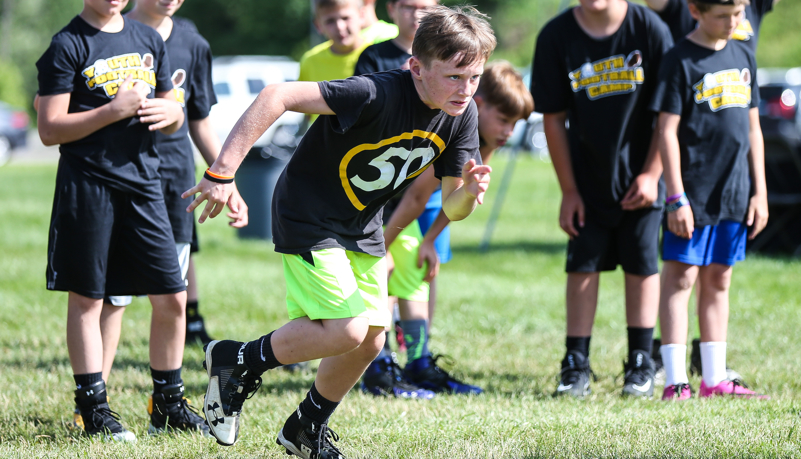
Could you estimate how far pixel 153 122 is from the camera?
3.68m

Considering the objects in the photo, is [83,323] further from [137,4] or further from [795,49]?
[795,49]

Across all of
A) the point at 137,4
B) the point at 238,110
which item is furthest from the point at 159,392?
the point at 238,110

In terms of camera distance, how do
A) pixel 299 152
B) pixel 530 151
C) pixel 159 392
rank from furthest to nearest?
1. pixel 530 151
2. pixel 159 392
3. pixel 299 152

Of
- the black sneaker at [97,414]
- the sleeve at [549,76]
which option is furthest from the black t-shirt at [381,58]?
the black sneaker at [97,414]

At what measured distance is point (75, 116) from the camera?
347cm

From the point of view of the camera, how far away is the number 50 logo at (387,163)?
3.13 m

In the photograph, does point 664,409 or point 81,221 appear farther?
point 664,409

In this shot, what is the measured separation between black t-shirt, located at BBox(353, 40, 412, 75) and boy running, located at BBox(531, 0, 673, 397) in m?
0.76

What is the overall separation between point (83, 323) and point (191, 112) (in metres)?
1.29

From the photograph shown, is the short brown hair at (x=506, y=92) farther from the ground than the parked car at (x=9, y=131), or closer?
farther from the ground

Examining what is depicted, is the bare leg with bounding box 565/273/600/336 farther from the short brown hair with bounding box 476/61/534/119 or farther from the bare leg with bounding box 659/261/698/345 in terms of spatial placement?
the short brown hair with bounding box 476/61/534/119

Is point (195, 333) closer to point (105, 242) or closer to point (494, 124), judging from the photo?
point (105, 242)

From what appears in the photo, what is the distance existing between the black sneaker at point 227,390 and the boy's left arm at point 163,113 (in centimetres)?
108

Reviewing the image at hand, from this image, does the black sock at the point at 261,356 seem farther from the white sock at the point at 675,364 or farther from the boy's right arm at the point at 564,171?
the white sock at the point at 675,364
